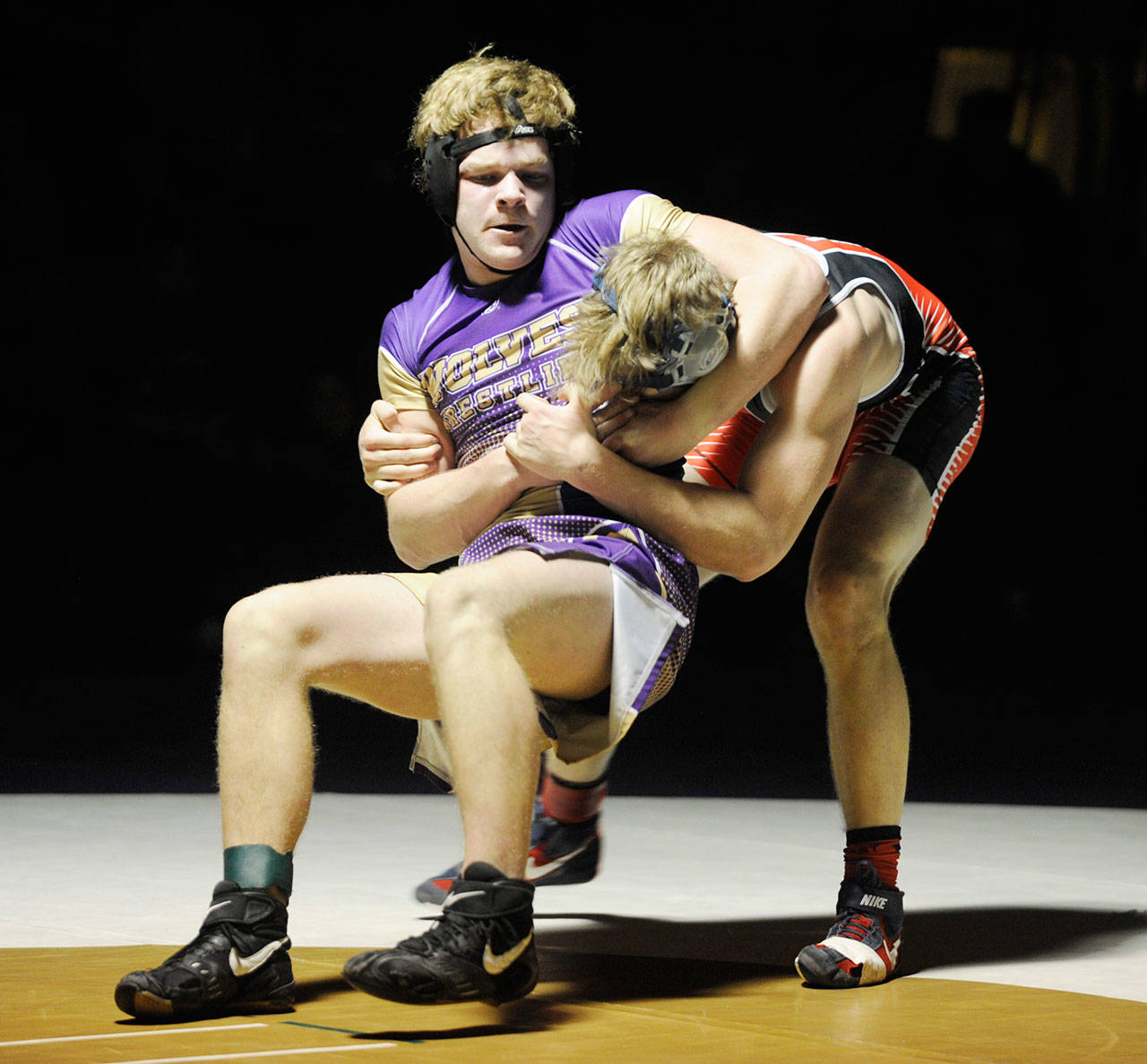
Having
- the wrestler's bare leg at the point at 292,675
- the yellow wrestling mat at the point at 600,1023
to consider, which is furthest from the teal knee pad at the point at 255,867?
the yellow wrestling mat at the point at 600,1023

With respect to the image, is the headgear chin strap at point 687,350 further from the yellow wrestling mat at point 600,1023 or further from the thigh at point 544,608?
the yellow wrestling mat at point 600,1023

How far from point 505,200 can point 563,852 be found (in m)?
1.13

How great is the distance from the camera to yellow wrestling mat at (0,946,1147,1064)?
1739 millimetres

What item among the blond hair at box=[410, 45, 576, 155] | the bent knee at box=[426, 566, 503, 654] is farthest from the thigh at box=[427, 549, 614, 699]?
the blond hair at box=[410, 45, 576, 155]

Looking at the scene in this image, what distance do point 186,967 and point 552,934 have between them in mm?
828

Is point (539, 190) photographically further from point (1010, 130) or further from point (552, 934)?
point (1010, 130)

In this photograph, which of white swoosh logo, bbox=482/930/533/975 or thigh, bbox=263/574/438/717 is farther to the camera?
thigh, bbox=263/574/438/717

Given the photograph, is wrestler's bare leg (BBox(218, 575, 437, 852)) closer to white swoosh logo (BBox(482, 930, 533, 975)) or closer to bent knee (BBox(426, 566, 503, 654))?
bent knee (BBox(426, 566, 503, 654))

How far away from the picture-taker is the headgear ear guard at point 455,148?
225cm

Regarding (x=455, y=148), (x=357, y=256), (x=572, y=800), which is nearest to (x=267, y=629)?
(x=455, y=148)

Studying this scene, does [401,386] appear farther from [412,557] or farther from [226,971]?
[226,971]

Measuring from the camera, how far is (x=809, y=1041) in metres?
1.83

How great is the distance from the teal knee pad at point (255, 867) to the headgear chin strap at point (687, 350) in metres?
0.68

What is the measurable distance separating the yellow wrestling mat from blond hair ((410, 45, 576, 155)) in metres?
1.09
